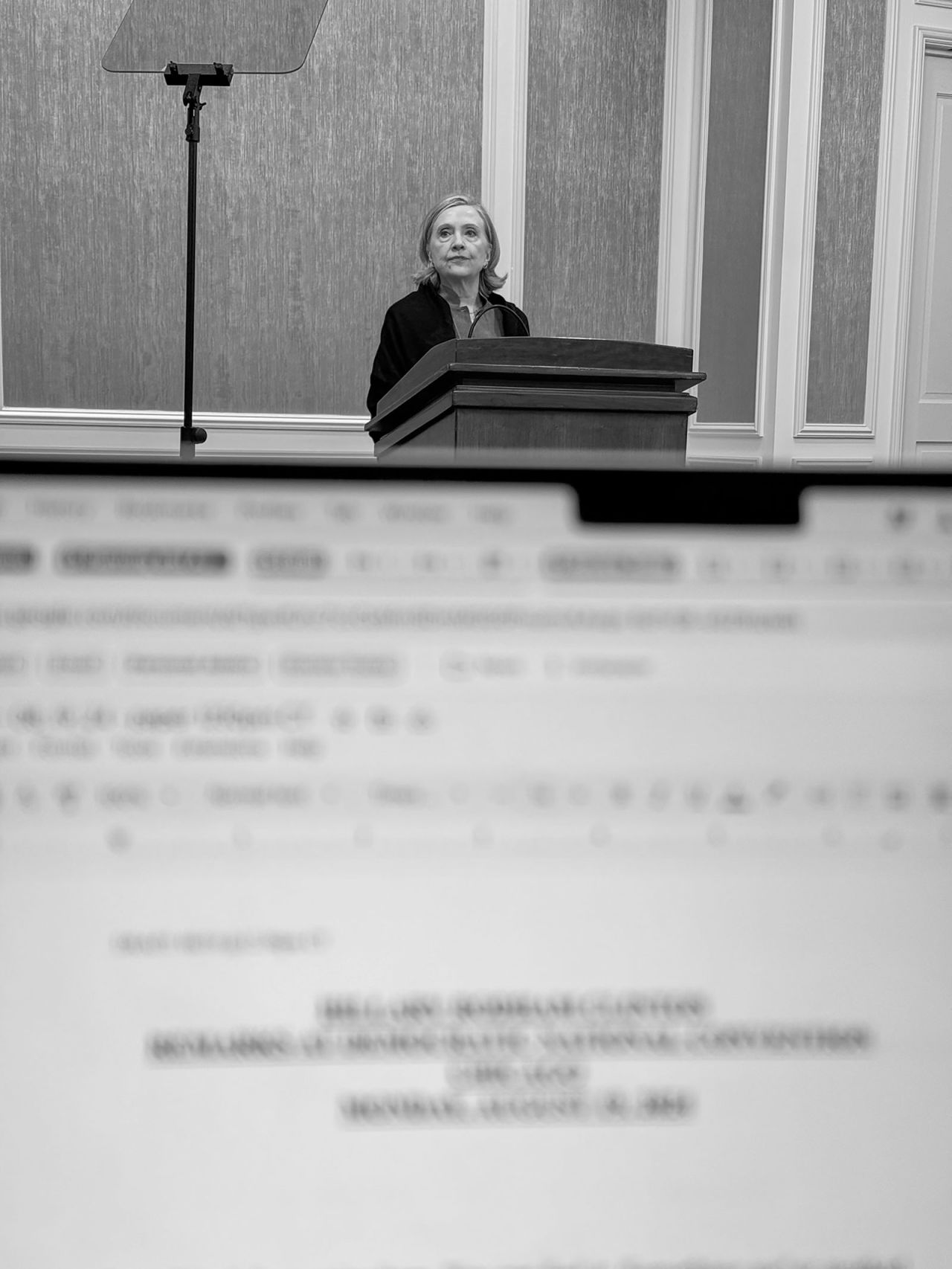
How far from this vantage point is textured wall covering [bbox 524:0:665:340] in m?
2.88

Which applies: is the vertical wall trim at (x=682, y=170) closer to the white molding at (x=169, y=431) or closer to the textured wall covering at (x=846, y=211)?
the textured wall covering at (x=846, y=211)

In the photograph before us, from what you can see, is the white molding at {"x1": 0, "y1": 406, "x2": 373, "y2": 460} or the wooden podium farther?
the white molding at {"x1": 0, "y1": 406, "x2": 373, "y2": 460}

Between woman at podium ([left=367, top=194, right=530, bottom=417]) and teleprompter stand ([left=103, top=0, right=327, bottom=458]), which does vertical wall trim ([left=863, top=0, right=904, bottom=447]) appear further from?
teleprompter stand ([left=103, top=0, right=327, bottom=458])

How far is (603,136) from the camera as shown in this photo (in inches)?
115

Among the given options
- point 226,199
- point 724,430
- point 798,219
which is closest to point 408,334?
point 226,199

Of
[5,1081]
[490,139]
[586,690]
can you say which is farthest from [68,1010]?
[490,139]

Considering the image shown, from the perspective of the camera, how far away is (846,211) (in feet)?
9.45

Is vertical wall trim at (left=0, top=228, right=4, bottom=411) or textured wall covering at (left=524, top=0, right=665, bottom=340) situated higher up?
textured wall covering at (left=524, top=0, right=665, bottom=340)

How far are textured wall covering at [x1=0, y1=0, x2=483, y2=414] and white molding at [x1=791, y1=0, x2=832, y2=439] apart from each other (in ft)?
2.72

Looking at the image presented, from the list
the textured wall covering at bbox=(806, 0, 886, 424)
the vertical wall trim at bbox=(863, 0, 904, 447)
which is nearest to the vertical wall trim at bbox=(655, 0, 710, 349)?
the textured wall covering at bbox=(806, 0, 886, 424)

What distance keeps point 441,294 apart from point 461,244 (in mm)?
128

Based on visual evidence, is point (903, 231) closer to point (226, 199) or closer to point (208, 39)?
point (226, 199)

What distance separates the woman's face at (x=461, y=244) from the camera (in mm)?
2445

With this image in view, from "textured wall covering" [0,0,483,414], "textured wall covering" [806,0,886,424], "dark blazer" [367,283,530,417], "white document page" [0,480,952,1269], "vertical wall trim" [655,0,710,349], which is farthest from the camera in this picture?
"vertical wall trim" [655,0,710,349]
